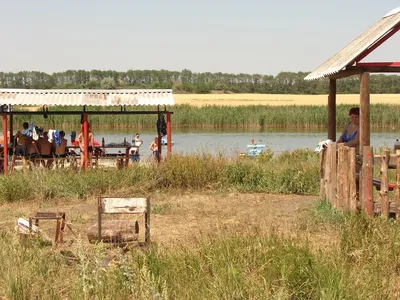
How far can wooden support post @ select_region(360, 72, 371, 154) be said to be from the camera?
1118 cm

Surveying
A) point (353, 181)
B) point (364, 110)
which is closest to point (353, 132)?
point (364, 110)

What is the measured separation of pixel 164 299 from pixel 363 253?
2.73 m

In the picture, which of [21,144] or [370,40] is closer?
[370,40]

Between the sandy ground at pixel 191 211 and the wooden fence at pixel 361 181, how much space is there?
877mm

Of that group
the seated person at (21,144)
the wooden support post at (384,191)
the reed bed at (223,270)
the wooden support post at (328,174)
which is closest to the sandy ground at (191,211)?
the wooden support post at (328,174)

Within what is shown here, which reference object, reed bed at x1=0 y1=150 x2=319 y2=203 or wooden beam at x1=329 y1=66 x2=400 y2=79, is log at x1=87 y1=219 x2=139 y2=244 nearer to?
wooden beam at x1=329 y1=66 x2=400 y2=79

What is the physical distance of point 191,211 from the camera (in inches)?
545

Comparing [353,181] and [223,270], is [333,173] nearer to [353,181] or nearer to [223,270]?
[353,181]

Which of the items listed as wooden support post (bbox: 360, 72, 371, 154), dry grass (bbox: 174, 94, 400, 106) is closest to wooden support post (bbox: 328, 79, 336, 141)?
wooden support post (bbox: 360, 72, 371, 154)

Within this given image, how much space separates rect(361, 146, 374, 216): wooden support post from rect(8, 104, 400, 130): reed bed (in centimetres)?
3434

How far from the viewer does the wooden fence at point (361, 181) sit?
35.2 ft

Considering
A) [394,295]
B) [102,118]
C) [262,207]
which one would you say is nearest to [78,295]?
[394,295]

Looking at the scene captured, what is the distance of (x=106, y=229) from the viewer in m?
10.1

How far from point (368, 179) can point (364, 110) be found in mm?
1103
